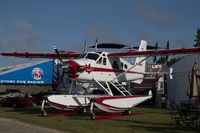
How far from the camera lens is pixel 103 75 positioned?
25062 millimetres

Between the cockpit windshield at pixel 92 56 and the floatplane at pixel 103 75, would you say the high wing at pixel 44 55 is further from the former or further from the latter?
the cockpit windshield at pixel 92 56

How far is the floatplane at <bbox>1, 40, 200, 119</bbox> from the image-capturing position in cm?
2286

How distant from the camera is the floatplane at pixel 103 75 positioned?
22859mm

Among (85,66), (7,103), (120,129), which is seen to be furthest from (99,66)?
(7,103)

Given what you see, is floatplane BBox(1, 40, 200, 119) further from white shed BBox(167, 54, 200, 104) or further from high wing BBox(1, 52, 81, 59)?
white shed BBox(167, 54, 200, 104)

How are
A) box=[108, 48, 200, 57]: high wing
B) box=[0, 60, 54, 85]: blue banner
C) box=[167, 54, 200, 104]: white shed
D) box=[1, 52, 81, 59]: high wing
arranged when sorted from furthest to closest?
1. box=[0, 60, 54, 85]: blue banner
2. box=[167, 54, 200, 104]: white shed
3. box=[1, 52, 81, 59]: high wing
4. box=[108, 48, 200, 57]: high wing

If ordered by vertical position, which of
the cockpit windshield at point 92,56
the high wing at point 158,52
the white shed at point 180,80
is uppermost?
the high wing at point 158,52

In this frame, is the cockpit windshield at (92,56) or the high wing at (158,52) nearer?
the high wing at (158,52)

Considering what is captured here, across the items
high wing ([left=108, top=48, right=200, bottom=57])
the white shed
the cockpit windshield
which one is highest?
high wing ([left=108, top=48, right=200, bottom=57])

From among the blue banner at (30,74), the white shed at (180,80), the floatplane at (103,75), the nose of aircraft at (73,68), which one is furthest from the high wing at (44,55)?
the blue banner at (30,74)

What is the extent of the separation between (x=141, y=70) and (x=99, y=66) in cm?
524

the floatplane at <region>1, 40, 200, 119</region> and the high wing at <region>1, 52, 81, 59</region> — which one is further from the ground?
the high wing at <region>1, 52, 81, 59</region>

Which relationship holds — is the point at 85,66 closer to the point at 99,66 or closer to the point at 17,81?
the point at 99,66

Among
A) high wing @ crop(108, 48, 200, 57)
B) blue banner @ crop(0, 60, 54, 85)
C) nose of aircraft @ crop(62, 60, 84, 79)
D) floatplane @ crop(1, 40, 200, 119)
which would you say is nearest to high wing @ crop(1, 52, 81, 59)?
floatplane @ crop(1, 40, 200, 119)
